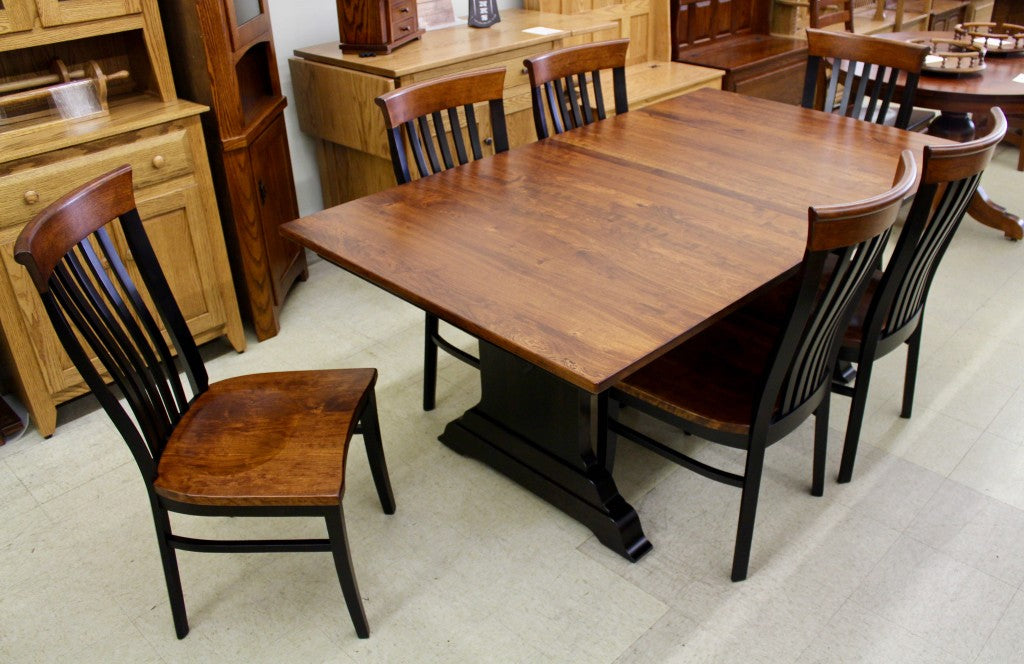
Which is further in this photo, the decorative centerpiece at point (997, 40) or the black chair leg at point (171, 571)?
the decorative centerpiece at point (997, 40)

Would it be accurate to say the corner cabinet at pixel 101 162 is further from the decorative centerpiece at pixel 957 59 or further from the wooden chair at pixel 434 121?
the decorative centerpiece at pixel 957 59

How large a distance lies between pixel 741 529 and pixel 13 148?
207 cm

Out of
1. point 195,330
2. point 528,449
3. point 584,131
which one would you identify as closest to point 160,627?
point 528,449

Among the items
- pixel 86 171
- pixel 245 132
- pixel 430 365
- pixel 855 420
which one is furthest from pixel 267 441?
pixel 855 420

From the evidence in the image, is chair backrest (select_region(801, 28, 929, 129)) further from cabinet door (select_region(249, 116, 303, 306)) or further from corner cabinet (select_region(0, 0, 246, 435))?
corner cabinet (select_region(0, 0, 246, 435))

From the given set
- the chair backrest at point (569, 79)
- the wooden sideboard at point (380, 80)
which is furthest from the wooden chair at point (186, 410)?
the wooden sideboard at point (380, 80)

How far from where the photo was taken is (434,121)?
7.63 feet

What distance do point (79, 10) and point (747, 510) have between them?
2.13 metres

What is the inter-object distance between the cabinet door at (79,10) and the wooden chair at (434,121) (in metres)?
0.79

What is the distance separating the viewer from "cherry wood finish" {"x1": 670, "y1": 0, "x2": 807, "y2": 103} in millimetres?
4219

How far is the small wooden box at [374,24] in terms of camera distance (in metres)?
2.95

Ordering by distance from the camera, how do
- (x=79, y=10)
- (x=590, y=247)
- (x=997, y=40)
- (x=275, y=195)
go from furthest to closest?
(x=997, y=40), (x=275, y=195), (x=79, y=10), (x=590, y=247)

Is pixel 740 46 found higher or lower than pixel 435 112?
lower

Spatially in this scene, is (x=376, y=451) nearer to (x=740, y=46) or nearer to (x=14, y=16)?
(x=14, y=16)
